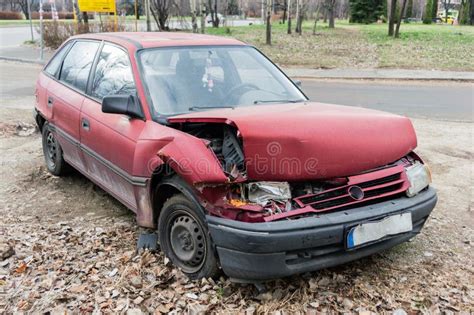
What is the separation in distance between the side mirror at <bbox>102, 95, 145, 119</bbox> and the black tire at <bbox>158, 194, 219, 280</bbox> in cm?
80

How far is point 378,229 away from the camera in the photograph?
10.2 ft

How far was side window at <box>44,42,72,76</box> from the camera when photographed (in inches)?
221

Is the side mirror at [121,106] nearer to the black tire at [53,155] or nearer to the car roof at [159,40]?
the car roof at [159,40]

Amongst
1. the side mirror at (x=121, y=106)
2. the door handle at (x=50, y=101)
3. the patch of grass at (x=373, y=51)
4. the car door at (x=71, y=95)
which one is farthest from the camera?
the patch of grass at (x=373, y=51)

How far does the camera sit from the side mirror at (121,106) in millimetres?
3725

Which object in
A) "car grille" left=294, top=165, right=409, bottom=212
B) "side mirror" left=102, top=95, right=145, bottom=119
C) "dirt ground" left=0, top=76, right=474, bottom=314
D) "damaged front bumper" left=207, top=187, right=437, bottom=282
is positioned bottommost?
"dirt ground" left=0, top=76, right=474, bottom=314

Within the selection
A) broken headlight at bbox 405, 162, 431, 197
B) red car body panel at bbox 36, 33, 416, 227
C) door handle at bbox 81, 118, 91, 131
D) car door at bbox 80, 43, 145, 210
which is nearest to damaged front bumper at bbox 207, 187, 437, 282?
red car body panel at bbox 36, 33, 416, 227

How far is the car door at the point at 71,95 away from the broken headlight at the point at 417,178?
3191mm

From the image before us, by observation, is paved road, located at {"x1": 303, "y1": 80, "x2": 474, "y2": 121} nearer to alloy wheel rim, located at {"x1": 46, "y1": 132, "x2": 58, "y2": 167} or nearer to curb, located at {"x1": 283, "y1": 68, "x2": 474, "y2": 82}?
curb, located at {"x1": 283, "y1": 68, "x2": 474, "y2": 82}

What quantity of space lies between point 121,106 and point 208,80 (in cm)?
87

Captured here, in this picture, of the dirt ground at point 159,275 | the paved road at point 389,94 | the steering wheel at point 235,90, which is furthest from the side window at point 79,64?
the paved road at point 389,94

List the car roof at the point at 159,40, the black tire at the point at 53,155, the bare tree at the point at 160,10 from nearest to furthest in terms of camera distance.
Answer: the car roof at the point at 159,40 < the black tire at the point at 53,155 < the bare tree at the point at 160,10

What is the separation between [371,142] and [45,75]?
434 cm

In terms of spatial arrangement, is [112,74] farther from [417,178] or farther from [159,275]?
[417,178]
